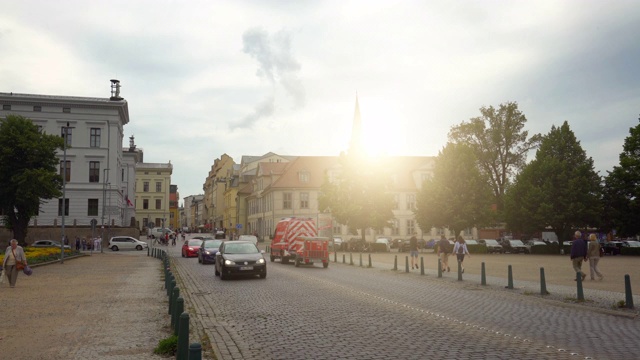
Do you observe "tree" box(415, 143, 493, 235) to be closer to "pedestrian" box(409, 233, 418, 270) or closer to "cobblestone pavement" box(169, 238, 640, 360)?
"pedestrian" box(409, 233, 418, 270)

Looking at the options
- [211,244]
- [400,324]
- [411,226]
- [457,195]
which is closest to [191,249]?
[211,244]

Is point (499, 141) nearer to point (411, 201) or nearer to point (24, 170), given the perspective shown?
point (411, 201)

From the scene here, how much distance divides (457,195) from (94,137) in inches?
1658

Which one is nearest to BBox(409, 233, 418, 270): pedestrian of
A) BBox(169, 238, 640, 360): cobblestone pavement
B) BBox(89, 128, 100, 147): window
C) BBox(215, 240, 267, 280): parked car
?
BBox(215, 240, 267, 280): parked car

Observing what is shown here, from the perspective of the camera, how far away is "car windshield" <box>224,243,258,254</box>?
2327 centimetres

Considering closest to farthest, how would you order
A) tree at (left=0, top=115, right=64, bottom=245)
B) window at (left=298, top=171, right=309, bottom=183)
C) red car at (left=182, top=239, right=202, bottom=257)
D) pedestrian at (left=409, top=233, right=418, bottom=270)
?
1. pedestrian at (left=409, top=233, right=418, bottom=270)
2. tree at (left=0, top=115, right=64, bottom=245)
3. red car at (left=182, top=239, right=202, bottom=257)
4. window at (left=298, top=171, right=309, bottom=183)

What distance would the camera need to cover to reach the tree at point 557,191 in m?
52.7


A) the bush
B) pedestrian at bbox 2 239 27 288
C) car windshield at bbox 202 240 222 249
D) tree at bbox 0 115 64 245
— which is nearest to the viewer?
the bush

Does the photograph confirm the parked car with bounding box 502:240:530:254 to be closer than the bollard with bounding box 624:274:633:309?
No

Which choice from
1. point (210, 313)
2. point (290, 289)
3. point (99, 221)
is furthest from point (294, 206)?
point (210, 313)

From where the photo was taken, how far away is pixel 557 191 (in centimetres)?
5328

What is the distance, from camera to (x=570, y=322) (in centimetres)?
1177

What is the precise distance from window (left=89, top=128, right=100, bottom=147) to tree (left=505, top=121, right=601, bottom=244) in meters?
46.7

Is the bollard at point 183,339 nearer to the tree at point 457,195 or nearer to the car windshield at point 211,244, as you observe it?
the car windshield at point 211,244
